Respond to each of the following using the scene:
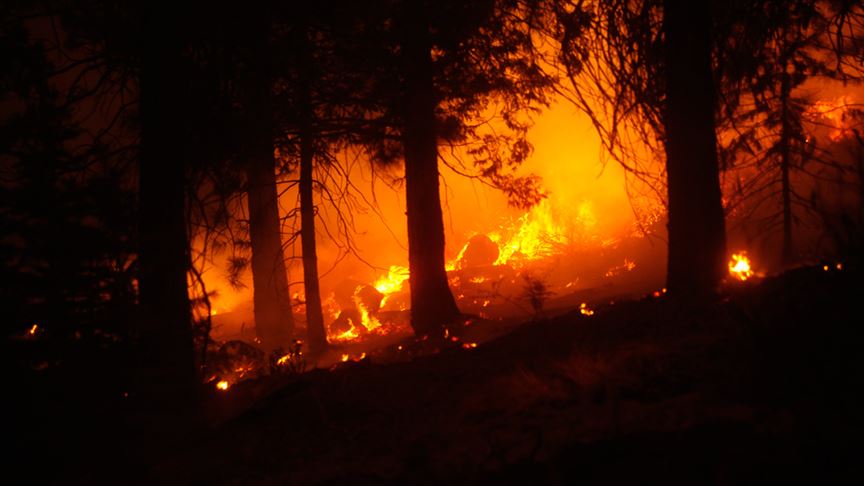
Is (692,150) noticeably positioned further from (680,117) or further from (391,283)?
(391,283)

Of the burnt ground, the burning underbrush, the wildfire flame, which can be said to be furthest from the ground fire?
the wildfire flame

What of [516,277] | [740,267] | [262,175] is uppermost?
[262,175]

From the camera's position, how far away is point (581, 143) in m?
38.1

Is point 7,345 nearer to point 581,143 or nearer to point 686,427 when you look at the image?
point 686,427

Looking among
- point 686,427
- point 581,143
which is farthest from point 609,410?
point 581,143

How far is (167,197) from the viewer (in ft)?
14.5

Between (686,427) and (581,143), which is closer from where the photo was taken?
(686,427)

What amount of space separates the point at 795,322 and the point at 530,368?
1.64 meters

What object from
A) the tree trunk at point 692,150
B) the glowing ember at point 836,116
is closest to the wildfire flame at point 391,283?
the glowing ember at point 836,116

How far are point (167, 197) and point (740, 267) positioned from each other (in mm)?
6141

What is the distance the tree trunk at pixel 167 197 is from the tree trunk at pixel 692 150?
487 cm

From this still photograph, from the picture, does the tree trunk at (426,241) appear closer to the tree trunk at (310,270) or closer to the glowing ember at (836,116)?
the tree trunk at (310,270)

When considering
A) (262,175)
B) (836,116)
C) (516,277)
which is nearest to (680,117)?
(262,175)

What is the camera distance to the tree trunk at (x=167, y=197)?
4.27m
